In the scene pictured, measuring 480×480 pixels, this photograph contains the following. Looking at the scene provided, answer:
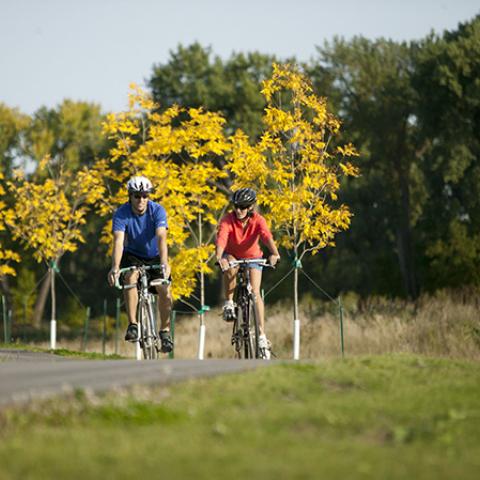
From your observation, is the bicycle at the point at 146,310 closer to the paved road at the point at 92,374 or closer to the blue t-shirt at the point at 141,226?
the blue t-shirt at the point at 141,226

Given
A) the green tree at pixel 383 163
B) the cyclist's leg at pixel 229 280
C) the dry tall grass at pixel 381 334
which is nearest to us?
the cyclist's leg at pixel 229 280

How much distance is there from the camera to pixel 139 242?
12625mm

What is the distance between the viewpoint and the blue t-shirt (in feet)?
40.9

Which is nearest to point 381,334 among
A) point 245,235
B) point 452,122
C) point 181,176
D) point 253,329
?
point 181,176

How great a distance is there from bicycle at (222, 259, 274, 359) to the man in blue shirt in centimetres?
86

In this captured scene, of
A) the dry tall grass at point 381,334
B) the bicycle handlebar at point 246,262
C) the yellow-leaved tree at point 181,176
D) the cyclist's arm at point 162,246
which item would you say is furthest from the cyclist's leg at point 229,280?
the yellow-leaved tree at point 181,176

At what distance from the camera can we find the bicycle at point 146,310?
41.0ft

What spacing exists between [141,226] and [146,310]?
3.20ft

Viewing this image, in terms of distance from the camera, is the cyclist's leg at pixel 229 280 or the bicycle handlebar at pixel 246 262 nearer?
the bicycle handlebar at pixel 246 262

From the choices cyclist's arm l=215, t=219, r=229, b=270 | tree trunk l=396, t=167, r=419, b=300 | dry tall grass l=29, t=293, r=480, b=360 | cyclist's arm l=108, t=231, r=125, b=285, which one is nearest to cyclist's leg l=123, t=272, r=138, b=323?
cyclist's arm l=108, t=231, r=125, b=285

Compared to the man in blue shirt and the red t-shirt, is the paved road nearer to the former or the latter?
the man in blue shirt

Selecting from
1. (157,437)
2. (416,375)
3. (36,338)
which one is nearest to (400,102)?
(36,338)

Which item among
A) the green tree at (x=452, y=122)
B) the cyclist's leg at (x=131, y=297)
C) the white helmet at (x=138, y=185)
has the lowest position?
the cyclist's leg at (x=131, y=297)

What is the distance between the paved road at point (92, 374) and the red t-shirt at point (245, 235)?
9.75 feet
